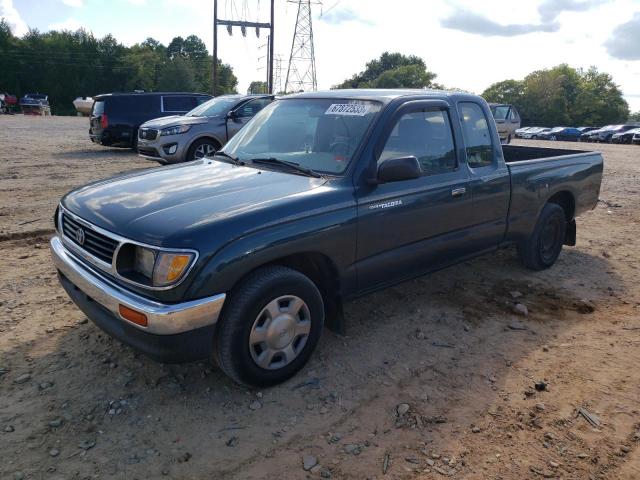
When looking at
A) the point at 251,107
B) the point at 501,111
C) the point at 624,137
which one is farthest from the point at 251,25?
the point at 624,137

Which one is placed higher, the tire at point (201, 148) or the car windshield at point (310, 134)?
the car windshield at point (310, 134)

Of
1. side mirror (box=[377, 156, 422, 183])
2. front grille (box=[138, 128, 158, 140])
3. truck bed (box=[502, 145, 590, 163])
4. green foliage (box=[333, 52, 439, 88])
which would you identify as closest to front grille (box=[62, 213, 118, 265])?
side mirror (box=[377, 156, 422, 183])

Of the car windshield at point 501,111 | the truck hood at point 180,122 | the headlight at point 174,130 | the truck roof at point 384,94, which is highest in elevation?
the car windshield at point 501,111

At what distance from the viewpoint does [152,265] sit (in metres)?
2.79

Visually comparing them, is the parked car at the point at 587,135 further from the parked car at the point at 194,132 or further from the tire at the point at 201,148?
the tire at the point at 201,148

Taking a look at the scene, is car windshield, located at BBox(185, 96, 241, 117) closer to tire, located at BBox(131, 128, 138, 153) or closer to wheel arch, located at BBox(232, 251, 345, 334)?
tire, located at BBox(131, 128, 138, 153)

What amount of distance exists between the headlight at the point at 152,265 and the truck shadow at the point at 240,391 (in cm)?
82

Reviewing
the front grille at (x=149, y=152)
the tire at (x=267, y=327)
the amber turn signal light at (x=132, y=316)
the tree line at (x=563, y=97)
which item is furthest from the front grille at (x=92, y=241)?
the tree line at (x=563, y=97)

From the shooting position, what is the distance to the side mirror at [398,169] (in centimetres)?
345

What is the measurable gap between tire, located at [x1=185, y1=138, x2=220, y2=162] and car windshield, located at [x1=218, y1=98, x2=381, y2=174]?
6862 mm

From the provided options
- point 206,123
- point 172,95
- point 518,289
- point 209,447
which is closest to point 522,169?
point 518,289

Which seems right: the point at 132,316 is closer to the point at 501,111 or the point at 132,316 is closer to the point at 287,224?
the point at 287,224

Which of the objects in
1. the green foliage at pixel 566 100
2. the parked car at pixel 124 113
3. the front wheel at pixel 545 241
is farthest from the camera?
the green foliage at pixel 566 100

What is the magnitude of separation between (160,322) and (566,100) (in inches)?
3236
